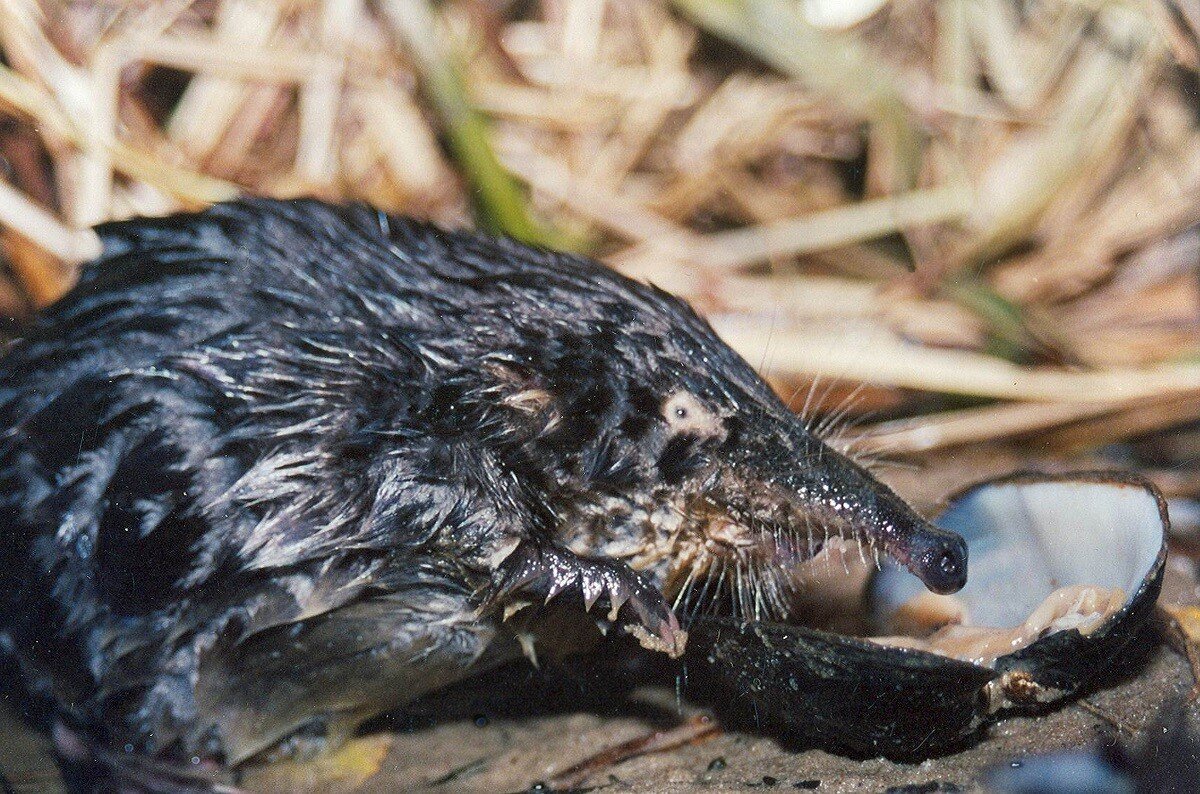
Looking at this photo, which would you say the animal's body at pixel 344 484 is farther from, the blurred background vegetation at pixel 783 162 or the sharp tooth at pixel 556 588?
the blurred background vegetation at pixel 783 162

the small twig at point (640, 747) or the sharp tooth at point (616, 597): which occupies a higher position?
the sharp tooth at point (616, 597)

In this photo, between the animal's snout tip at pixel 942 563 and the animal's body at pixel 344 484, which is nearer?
the animal's snout tip at pixel 942 563

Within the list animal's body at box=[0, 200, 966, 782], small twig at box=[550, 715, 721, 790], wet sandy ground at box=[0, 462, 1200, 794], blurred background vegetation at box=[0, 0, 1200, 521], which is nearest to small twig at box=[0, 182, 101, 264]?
blurred background vegetation at box=[0, 0, 1200, 521]

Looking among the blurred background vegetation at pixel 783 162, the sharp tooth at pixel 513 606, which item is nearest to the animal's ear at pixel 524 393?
the sharp tooth at pixel 513 606

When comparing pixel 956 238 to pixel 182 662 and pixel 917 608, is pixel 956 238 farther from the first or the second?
pixel 182 662

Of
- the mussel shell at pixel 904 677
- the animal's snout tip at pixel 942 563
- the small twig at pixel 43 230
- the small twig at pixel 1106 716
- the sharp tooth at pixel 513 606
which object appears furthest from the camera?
the small twig at pixel 43 230

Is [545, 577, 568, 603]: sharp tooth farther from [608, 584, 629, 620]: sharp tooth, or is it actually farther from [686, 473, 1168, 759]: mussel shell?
[686, 473, 1168, 759]: mussel shell

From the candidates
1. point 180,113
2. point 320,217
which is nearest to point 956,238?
point 320,217

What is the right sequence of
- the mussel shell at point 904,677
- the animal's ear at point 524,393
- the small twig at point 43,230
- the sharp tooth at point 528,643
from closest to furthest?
the mussel shell at point 904,677
the animal's ear at point 524,393
the sharp tooth at point 528,643
the small twig at point 43,230
